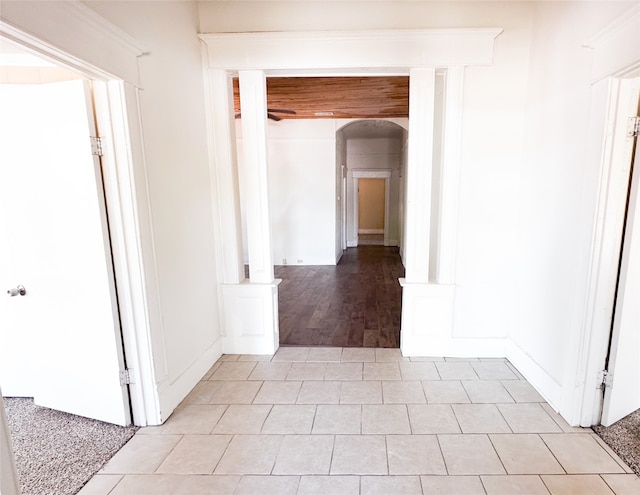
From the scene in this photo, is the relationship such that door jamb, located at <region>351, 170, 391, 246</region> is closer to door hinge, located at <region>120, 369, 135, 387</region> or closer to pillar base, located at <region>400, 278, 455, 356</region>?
pillar base, located at <region>400, 278, 455, 356</region>

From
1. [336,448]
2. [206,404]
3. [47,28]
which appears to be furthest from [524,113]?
[206,404]

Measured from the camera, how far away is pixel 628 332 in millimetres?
2068

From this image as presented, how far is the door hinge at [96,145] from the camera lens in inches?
75.2

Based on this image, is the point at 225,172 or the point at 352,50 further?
the point at 225,172

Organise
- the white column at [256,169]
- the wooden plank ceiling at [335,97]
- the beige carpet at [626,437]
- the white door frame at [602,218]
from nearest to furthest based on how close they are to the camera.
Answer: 1. the white door frame at [602,218]
2. the beige carpet at [626,437]
3. the white column at [256,169]
4. the wooden plank ceiling at [335,97]

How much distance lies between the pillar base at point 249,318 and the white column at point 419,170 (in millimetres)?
1280

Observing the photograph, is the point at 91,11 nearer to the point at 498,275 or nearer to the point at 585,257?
the point at 585,257

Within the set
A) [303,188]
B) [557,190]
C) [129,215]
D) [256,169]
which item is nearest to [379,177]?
[303,188]

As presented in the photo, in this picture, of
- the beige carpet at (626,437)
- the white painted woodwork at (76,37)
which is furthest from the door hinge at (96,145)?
the beige carpet at (626,437)

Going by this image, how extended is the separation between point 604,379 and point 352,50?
113 inches

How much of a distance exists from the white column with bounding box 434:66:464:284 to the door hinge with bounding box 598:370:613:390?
1140mm

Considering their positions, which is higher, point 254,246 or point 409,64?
point 409,64

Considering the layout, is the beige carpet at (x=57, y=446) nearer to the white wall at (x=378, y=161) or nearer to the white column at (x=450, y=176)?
the white column at (x=450, y=176)

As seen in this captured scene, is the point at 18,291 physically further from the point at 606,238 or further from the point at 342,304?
the point at 606,238
